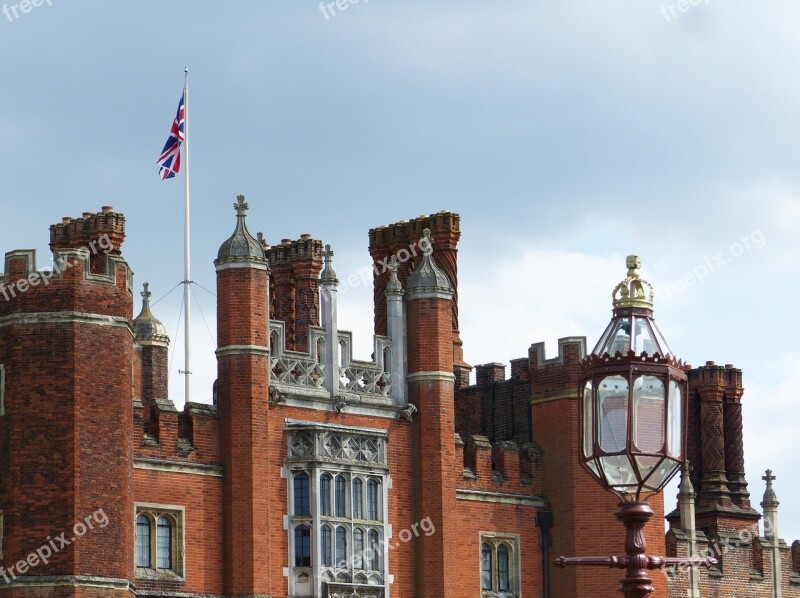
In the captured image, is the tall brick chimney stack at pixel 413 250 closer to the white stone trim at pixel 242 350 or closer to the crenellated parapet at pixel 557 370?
the crenellated parapet at pixel 557 370

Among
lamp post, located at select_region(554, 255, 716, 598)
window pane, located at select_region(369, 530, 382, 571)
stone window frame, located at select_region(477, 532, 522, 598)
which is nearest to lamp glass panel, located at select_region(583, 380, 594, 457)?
lamp post, located at select_region(554, 255, 716, 598)

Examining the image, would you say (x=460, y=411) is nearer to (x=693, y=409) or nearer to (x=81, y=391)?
(x=693, y=409)

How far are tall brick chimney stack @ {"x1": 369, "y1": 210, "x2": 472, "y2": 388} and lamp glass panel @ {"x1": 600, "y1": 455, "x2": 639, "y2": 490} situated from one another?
28.1 metres

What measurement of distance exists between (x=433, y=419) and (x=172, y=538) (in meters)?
6.73

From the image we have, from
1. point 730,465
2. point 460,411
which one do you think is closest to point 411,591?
point 460,411

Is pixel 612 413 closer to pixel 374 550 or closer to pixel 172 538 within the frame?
pixel 172 538

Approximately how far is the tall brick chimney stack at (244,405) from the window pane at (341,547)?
4.58ft

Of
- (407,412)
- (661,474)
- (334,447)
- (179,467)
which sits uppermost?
(407,412)

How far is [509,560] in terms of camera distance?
143ft

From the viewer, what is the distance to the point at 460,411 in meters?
47.2

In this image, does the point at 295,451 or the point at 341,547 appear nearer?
the point at 295,451

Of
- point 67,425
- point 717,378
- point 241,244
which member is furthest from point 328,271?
point 717,378

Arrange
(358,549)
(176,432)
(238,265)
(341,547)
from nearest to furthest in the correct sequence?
(176,432), (238,265), (341,547), (358,549)

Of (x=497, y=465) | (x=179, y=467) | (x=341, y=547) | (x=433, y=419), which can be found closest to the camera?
(x=179, y=467)
